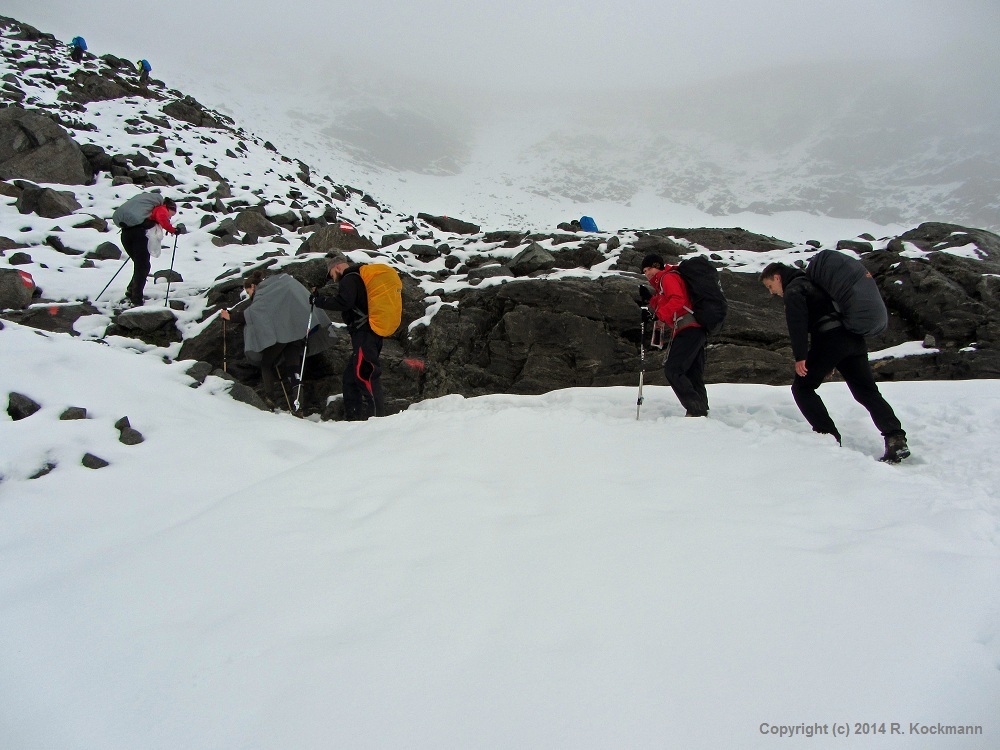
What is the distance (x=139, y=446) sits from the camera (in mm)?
3678

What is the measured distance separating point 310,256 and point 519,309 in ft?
12.7

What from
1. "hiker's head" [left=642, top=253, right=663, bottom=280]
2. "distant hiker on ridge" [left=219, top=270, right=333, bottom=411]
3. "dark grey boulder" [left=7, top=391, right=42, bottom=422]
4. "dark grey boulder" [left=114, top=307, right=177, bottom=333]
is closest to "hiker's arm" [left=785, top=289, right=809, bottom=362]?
"hiker's head" [left=642, top=253, right=663, bottom=280]

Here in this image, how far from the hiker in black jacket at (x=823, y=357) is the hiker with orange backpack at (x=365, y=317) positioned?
394cm

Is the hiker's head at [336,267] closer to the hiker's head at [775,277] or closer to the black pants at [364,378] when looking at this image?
the black pants at [364,378]

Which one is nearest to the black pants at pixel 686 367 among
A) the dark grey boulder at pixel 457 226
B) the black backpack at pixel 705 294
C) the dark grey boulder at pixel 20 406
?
the black backpack at pixel 705 294

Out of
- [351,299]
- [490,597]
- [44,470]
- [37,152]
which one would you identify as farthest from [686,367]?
[37,152]

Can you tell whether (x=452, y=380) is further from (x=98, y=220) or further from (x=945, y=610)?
(x=98, y=220)

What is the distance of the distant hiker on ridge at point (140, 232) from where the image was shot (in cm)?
827

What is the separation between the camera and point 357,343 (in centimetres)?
579

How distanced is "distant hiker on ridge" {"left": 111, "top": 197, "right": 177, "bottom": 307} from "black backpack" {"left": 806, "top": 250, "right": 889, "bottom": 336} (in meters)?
9.50

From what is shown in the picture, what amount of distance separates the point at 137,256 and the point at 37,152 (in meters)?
9.23

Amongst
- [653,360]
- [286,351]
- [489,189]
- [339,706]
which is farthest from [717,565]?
[489,189]

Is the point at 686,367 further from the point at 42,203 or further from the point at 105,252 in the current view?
the point at 42,203

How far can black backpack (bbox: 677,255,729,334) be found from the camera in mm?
4871
